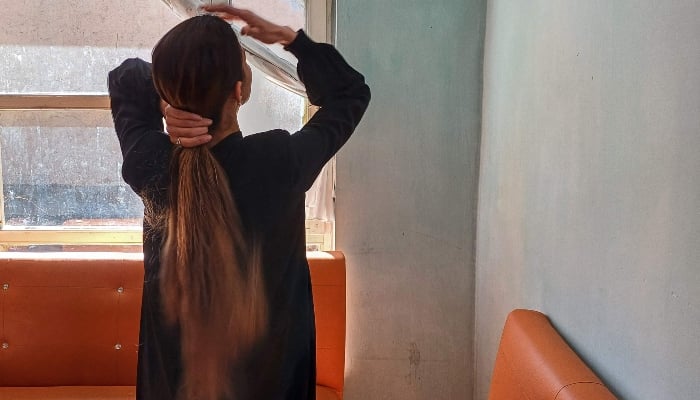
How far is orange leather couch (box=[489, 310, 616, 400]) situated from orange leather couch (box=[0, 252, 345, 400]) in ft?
2.62

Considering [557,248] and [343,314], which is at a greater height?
[557,248]

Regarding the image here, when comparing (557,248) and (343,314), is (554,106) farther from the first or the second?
(343,314)

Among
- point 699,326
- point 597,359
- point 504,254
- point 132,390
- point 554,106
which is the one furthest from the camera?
point 132,390

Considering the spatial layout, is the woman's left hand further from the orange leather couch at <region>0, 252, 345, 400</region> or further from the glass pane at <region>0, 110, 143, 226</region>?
the glass pane at <region>0, 110, 143, 226</region>

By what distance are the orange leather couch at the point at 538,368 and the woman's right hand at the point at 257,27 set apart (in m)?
0.77

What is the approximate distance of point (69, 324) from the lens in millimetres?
2041

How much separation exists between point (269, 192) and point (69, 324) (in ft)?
4.59

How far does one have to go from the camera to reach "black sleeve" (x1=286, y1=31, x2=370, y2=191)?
1.01 meters

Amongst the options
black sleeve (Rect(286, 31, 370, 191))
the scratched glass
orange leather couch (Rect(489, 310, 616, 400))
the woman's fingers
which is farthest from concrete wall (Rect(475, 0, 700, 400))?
the scratched glass

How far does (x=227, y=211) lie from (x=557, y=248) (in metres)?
0.81

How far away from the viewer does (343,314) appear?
2.11m

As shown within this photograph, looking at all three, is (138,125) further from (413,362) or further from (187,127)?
(413,362)

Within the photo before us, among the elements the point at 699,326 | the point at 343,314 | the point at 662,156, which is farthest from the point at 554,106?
the point at 343,314

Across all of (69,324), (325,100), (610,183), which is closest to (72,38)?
(69,324)
